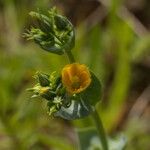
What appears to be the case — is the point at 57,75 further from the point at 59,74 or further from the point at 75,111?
the point at 75,111

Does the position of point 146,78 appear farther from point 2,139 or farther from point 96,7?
point 2,139

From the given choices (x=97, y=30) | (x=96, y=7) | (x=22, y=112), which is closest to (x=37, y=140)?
(x=22, y=112)

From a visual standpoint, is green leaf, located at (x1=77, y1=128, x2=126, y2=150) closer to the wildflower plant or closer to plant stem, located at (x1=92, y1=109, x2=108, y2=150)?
plant stem, located at (x1=92, y1=109, x2=108, y2=150)

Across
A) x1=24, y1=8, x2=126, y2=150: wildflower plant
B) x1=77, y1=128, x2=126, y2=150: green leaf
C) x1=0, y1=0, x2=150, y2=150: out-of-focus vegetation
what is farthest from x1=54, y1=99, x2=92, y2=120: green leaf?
x1=0, y1=0, x2=150, y2=150: out-of-focus vegetation

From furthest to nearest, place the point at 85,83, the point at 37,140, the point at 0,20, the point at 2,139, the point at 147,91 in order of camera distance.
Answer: the point at 0,20, the point at 147,91, the point at 2,139, the point at 37,140, the point at 85,83

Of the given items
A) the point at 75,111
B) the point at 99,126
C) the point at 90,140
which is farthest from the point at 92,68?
the point at 75,111

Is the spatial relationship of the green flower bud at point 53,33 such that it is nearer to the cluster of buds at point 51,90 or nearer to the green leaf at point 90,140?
the cluster of buds at point 51,90
